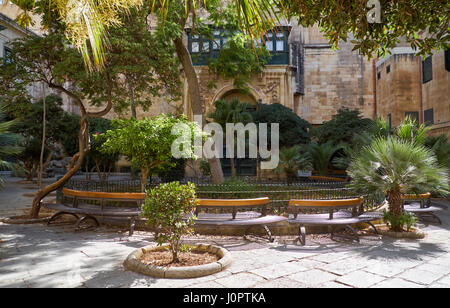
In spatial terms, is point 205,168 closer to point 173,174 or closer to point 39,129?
point 173,174

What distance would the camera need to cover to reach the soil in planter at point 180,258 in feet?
15.1

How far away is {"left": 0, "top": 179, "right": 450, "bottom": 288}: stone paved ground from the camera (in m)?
4.04

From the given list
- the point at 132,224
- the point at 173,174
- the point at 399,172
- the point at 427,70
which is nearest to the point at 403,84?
the point at 427,70

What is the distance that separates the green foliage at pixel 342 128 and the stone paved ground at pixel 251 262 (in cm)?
1156

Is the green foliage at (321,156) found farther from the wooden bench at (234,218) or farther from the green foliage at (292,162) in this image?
the wooden bench at (234,218)

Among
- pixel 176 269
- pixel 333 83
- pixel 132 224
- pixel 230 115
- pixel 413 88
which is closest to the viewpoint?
pixel 176 269

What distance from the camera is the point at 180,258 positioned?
15.9 ft

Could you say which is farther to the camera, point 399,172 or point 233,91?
point 233,91

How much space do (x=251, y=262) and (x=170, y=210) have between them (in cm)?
150

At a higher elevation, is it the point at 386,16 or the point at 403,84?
the point at 403,84

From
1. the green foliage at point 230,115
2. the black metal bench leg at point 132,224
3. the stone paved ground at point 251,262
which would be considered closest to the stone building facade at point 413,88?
the green foliage at point 230,115

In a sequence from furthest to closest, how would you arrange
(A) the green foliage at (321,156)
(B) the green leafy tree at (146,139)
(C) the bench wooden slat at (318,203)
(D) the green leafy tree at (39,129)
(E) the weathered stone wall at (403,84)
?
(E) the weathered stone wall at (403,84) → (D) the green leafy tree at (39,129) → (A) the green foliage at (321,156) → (B) the green leafy tree at (146,139) → (C) the bench wooden slat at (318,203)

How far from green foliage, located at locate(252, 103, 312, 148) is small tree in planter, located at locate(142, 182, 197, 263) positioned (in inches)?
555

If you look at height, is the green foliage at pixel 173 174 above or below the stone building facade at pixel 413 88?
below
